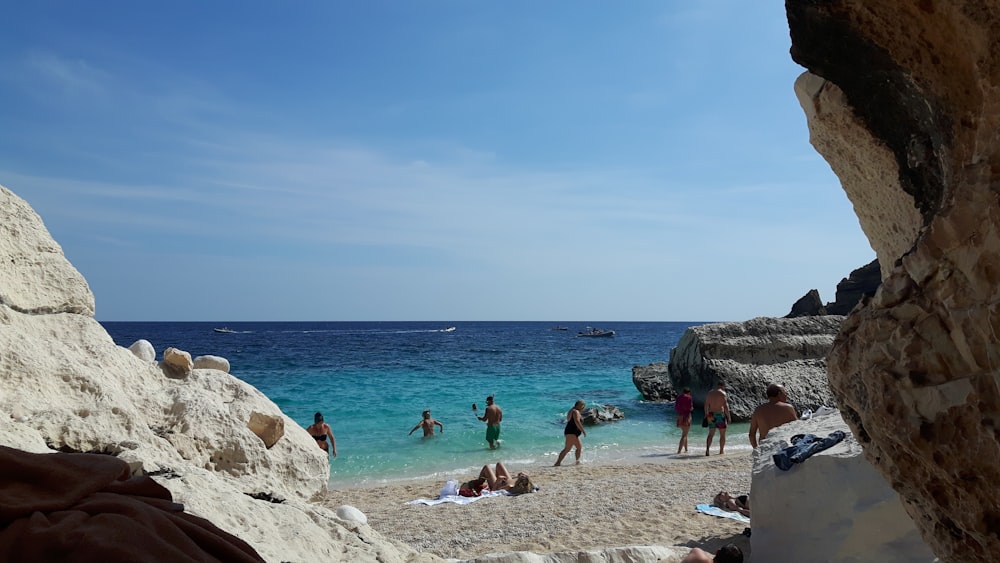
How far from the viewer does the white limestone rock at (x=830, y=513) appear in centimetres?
455

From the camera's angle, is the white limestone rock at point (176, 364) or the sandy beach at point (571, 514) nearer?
the white limestone rock at point (176, 364)

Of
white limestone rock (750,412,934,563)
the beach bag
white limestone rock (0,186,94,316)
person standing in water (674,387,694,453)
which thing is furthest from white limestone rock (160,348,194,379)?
person standing in water (674,387,694,453)

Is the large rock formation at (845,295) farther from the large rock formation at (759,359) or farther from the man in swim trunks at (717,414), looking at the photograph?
the man in swim trunks at (717,414)

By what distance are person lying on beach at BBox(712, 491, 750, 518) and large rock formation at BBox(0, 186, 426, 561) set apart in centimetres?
496

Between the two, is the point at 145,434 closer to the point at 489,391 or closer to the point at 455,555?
the point at 455,555

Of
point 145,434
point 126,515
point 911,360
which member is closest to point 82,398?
point 145,434

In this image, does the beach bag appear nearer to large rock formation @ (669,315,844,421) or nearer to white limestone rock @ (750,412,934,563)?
white limestone rock @ (750,412,934,563)

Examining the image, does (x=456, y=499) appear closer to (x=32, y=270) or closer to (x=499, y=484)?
(x=499, y=484)

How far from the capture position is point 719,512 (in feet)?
27.0

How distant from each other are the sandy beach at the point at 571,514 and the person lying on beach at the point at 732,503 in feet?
1.17

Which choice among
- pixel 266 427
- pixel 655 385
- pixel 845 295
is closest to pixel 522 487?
pixel 266 427

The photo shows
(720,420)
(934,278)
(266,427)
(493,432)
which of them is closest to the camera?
(934,278)

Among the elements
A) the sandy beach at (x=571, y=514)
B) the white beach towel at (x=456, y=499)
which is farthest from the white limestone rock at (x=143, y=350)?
the white beach towel at (x=456, y=499)

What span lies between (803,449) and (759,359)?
15367 millimetres
